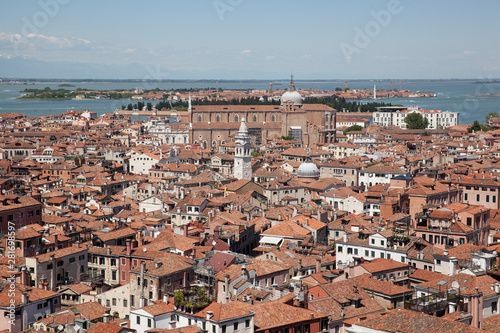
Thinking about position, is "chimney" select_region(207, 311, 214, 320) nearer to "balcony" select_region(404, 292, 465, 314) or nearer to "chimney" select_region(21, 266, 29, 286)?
"balcony" select_region(404, 292, 465, 314)

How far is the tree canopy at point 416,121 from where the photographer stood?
214 ft

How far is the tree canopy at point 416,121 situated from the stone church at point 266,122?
8941 mm

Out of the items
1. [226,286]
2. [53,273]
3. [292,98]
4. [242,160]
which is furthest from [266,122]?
[226,286]

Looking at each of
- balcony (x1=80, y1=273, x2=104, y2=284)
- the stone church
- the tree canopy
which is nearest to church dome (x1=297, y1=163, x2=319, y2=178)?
balcony (x1=80, y1=273, x2=104, y2=284)

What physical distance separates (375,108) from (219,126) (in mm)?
40244

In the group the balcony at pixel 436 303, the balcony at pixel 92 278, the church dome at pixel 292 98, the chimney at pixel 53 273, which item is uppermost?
the church dome at pixel 292 98

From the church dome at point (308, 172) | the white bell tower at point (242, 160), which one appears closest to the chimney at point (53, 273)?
the white bell tower at point (242, 160)

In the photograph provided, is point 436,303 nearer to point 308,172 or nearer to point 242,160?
point 308,172

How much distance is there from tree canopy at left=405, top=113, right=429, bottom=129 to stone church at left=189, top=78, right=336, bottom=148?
8.94 metres

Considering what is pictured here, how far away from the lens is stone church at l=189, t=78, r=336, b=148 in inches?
2148

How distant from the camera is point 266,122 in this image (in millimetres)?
57969

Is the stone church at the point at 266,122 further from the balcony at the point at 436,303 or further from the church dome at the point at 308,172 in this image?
the balcony at the point at 436,303

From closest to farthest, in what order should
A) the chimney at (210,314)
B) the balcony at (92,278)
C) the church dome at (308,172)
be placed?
the chimney at (210,314)
the balcony at (92,278)
the church dome at (308,172)

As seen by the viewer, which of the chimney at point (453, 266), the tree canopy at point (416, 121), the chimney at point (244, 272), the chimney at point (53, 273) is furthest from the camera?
the tree canopy at point (416, 121)
